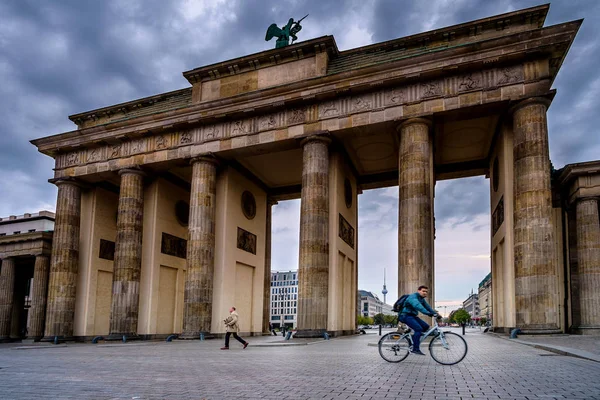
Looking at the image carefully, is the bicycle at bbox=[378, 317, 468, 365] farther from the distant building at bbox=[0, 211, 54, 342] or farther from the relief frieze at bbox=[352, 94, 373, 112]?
the distant building at bbox=[0, 211, 54, 342]

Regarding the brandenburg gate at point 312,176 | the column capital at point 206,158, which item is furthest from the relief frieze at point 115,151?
the column capital at point 206,158

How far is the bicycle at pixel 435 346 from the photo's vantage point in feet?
35.2

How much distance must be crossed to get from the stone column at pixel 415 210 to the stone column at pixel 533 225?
383 centimetres

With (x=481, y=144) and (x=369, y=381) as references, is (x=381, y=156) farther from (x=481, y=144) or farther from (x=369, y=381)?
(x=369, y=381)

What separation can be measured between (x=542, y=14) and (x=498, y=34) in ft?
6.88

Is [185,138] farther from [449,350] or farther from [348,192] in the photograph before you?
[449,350]

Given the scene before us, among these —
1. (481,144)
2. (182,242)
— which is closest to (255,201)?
(182,242)

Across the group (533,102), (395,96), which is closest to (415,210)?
(395,96)

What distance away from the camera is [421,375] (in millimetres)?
9023

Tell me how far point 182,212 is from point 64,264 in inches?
327

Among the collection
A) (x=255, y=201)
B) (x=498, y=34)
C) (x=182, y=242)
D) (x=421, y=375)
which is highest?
(x=498, y=34)

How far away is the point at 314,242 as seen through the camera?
84.4ft

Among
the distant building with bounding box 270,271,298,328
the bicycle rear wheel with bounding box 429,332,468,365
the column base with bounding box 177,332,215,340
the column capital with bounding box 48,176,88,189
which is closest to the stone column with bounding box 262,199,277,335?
the column base with bounding box 177,332,215,340

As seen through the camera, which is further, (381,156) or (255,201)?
(255,201)
